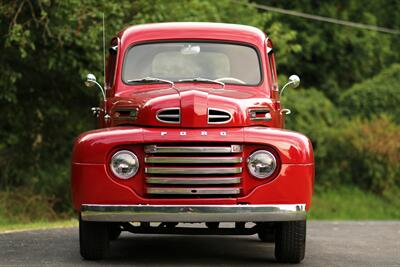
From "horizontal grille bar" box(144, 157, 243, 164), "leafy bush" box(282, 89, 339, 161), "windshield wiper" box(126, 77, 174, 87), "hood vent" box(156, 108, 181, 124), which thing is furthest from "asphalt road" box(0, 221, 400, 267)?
"leafy bush" box(282, 89, 339, 161)

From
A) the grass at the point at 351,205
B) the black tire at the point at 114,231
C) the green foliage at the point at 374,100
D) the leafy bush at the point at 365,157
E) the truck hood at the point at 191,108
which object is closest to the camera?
the truck hood at the point at 191,108

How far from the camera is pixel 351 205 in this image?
94.3 ft

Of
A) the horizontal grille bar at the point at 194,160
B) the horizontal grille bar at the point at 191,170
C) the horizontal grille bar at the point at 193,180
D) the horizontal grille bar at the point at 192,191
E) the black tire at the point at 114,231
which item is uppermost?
the horizontal grille bar at the point at 194,160

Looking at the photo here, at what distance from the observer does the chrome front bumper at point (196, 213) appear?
8.91m

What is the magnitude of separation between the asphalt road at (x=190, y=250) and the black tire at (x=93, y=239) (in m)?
0.10

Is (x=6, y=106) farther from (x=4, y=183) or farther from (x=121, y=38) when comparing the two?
(x=121, y=38)

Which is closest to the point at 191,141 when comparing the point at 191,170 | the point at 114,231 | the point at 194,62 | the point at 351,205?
the point at 191,170

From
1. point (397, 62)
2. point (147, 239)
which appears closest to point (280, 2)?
point (397, 62)

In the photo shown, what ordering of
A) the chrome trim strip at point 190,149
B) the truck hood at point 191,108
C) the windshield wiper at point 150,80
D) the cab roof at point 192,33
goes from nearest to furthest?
1. the chrome trim strip at point 190,149
2. the truck hood at point 191,108
3. the windshield wiper at point 150,80
4. the cab roof at point 192,33

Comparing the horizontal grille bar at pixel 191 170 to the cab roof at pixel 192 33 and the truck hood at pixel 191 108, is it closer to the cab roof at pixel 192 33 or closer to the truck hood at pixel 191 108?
the truck hood at pixel 191 108

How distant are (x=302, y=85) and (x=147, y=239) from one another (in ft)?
80.0

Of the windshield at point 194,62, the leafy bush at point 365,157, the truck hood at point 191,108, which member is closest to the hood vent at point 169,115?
the truck hood at point 191,108

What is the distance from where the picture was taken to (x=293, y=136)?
367 inches

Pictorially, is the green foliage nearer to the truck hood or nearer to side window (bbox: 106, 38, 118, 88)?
side window (bbox: 106, 38, 118, 88)
